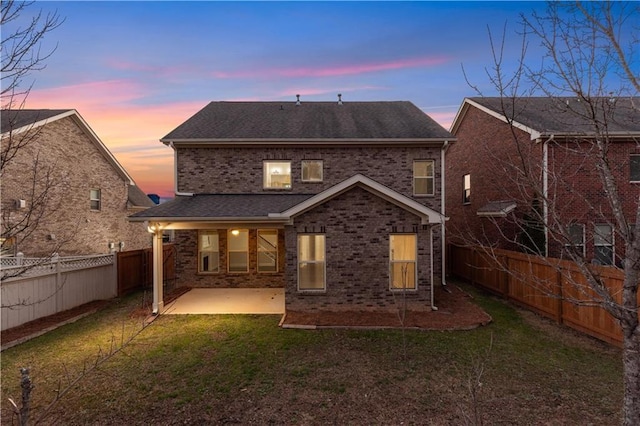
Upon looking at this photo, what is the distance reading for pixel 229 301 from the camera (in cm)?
1100

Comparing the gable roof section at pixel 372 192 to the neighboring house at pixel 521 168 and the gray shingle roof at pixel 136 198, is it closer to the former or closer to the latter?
the neighboring house at pixel 521 168

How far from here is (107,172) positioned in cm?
1906

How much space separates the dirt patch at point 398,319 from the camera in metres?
8.23

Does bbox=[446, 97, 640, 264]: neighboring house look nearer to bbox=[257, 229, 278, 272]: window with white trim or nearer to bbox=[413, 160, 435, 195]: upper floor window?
bbox=[413, 160, 435, 195]: upper floor window

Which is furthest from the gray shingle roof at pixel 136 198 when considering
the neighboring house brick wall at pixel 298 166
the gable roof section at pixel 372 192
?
the gable roof section at pixel 372 192

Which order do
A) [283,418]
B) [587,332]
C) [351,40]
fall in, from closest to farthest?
[283,418]
[587,332]
[351,40]

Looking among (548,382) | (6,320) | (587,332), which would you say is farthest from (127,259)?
(587,332)

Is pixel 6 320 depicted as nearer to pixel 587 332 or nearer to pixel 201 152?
pixel 201 152

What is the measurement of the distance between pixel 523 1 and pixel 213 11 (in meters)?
10.2

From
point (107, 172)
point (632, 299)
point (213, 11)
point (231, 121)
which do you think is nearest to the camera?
point (632, 299)

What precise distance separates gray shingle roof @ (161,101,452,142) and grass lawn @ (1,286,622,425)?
25.3 ft

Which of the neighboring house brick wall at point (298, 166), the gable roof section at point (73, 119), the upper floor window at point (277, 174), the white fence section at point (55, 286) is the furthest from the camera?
the gable roof section at point (73, 119)

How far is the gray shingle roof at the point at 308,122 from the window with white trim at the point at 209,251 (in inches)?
157

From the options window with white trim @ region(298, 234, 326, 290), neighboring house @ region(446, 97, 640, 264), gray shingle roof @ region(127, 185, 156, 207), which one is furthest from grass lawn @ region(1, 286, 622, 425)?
gray shingle roof @ region(127, 185, 156, 207)
